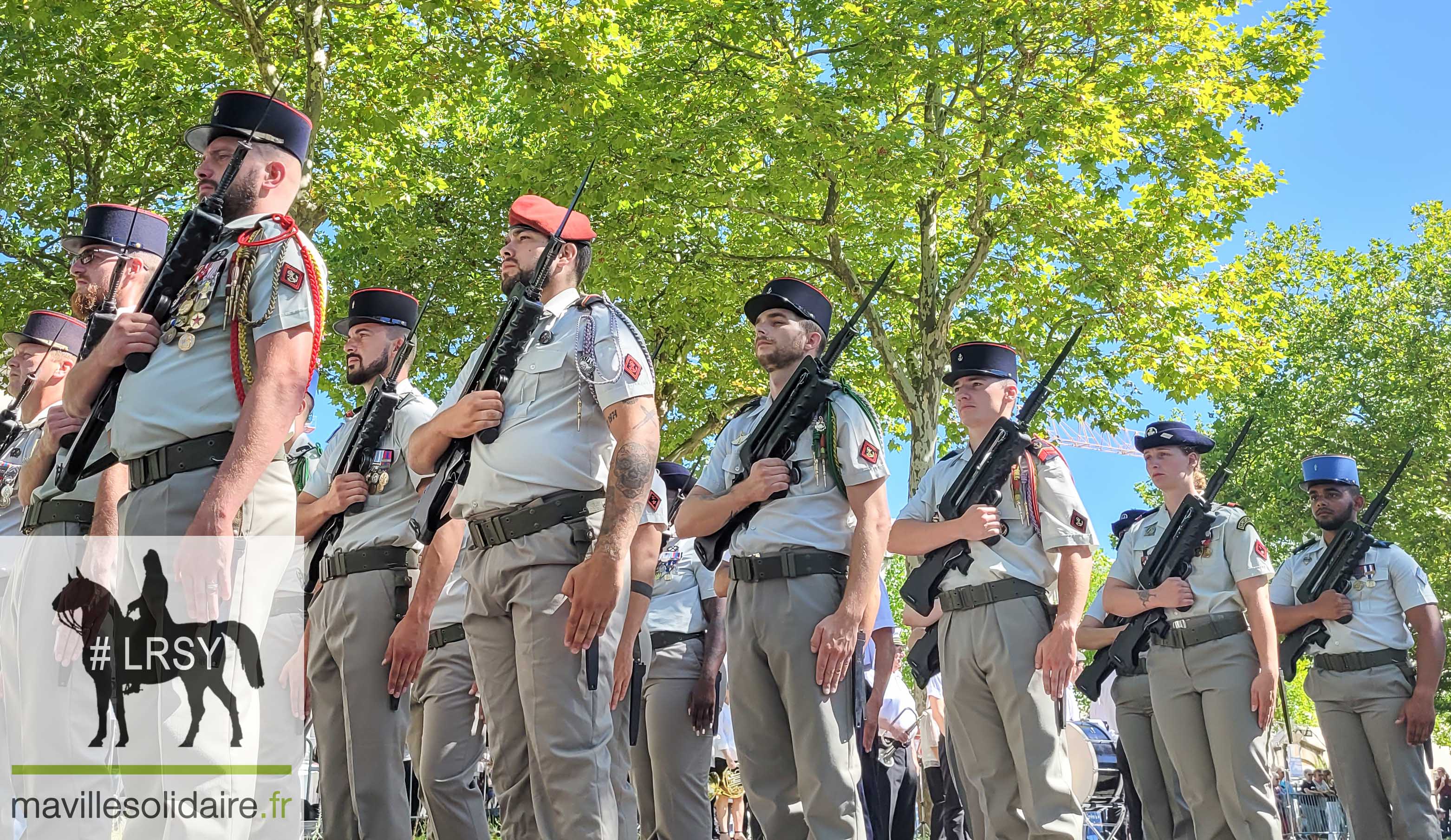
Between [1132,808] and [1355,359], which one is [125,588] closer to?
[1132,808]

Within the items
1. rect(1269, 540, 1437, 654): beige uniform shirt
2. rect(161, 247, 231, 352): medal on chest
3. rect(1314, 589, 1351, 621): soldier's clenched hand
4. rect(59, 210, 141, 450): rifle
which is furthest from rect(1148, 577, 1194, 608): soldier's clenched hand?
rect(59, 210, 141, 450): rifle

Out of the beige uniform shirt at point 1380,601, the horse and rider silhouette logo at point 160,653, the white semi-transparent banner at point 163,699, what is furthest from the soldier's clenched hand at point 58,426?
the beige uniform shirt at point 1380,601

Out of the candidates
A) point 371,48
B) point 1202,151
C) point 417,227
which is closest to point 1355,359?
point 1202,151

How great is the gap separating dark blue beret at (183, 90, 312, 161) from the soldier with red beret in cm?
91

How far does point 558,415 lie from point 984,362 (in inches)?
110

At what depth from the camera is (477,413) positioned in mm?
4270

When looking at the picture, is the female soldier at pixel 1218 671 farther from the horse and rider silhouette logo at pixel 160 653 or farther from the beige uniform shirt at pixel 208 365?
the beige uniform shirt at pixel 208 365

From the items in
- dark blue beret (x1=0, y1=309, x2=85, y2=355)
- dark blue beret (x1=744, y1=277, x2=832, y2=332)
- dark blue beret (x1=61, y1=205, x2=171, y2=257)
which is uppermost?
dark blue beret (x1=61, y1=205, x2=171, y2=257)

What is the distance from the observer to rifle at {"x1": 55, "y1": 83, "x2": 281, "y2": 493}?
3.93 meters

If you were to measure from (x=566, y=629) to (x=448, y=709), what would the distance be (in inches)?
66.0

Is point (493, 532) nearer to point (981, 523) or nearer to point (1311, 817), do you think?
point (981, 523)

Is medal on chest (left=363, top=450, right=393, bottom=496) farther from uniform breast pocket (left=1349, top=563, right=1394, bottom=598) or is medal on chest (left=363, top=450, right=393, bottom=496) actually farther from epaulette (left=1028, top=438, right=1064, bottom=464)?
uniform breast pocket (left=1349, top=563, right=1394, bottom=598)

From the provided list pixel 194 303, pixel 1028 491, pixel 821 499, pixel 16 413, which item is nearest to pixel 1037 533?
pixel 1028 491

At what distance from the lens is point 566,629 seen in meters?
3.88
